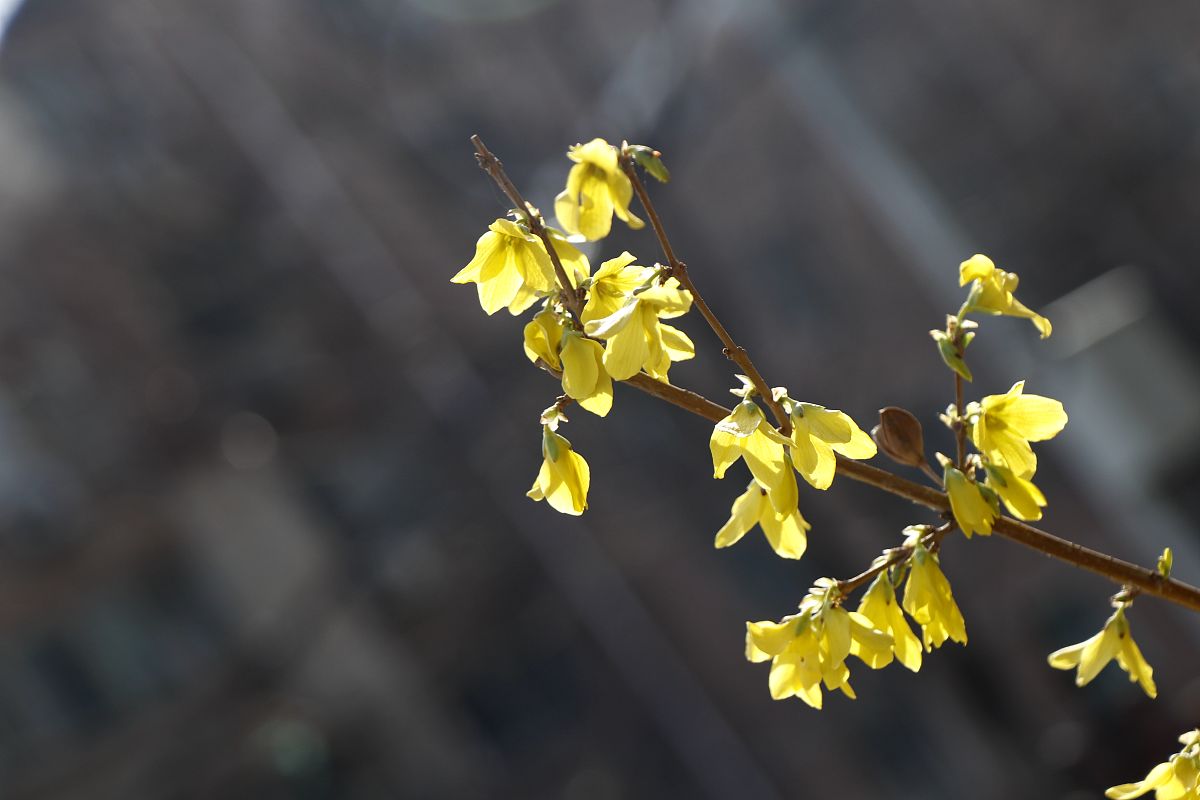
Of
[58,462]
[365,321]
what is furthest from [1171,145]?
[58,462]

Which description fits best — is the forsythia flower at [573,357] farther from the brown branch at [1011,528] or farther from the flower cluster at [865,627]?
the flower cluster at [865,627]

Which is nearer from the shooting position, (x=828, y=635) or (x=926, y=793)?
(x=828, y=635)

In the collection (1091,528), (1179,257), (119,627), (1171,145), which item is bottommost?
(1091,528)

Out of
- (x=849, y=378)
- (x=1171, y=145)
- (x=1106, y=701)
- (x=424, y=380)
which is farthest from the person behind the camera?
(x=424, y=380)

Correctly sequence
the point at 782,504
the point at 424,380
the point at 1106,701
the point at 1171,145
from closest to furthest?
1. the point at 782,504
2. the point at 1106,701
3. the point at 1171,145
4. the point at 424,380

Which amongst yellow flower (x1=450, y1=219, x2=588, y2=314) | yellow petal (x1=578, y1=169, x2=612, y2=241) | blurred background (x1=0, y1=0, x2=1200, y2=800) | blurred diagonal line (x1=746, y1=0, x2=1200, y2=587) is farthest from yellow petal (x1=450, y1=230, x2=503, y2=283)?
blurred background (x1=0, y1=0, x2=1200, y2=800)

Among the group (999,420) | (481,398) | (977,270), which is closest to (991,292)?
(977,270)

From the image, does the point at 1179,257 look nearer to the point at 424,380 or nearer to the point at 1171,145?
the point at 1171,145
